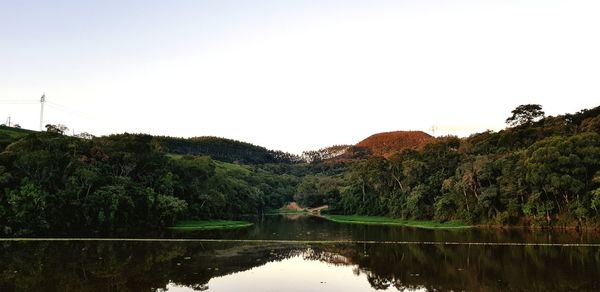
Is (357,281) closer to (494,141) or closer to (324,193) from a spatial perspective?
(494,141)

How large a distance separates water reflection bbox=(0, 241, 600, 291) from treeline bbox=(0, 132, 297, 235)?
968 cm

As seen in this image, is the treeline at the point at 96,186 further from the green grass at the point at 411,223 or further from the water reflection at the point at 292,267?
the green grass at the point at 411,223

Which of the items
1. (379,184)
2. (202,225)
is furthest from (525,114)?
(202,225)

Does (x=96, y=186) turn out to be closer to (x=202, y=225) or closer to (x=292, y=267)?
(x=202, y=225)

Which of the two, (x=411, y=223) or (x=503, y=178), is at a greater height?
(x=503, y=178)

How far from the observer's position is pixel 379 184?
339ft

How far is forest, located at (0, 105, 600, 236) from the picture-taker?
5850cm

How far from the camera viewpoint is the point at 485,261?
117ft

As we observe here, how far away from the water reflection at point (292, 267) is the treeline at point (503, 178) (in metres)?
21.6

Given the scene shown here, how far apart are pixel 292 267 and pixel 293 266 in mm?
507

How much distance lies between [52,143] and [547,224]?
2515 inches

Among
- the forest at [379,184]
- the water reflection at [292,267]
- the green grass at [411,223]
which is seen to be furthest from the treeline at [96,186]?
the green grass at [411,223]

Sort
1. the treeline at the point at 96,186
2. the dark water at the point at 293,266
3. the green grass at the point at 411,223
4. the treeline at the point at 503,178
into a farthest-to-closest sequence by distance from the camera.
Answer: the green grass at the point at 411,223 → the treeline at the point at 503,178 → the treeline at the point at 96,186 → the dark water at the point at 293,266

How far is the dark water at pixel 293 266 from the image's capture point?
2709cm
